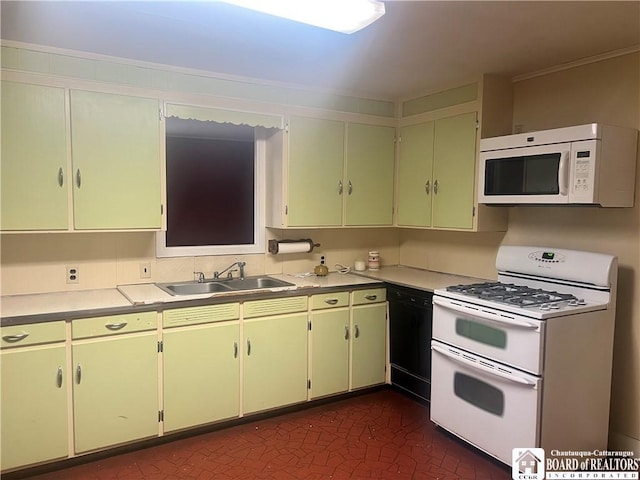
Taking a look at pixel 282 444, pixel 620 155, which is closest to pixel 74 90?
pixel 282 444

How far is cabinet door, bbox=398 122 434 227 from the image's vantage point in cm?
371

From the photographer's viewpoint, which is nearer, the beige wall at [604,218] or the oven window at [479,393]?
the oven window at [479,393]

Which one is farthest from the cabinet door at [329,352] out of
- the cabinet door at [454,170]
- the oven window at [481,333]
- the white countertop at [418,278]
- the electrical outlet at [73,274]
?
the electrical outlet at [73,274]

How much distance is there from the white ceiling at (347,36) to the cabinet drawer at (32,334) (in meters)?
1.52

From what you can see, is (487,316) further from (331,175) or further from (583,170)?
(331,175)

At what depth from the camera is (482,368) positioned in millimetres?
2674

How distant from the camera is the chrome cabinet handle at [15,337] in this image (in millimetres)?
2396

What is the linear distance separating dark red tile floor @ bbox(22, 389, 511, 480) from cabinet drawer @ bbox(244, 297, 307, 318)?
732 millimetres

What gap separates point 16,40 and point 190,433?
8.07 ft

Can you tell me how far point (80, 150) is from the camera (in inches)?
109

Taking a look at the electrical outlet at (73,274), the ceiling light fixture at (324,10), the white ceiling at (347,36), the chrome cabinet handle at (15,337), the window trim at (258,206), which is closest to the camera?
the ceiling light fixture at (324,10)

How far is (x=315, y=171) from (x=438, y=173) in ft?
3.07

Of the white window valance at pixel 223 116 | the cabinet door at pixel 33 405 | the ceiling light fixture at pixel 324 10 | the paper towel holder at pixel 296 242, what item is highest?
the ceiling light fixture at pixel 324 10

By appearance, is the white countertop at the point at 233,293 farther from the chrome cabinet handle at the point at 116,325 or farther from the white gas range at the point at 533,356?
the white gas range at the point at 533,356
